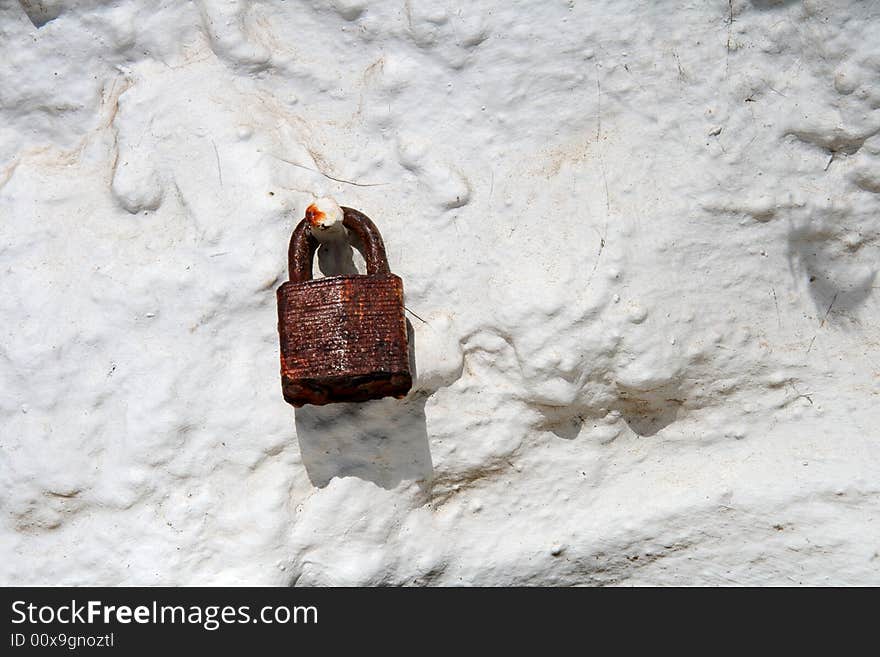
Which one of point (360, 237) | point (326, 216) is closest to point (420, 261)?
point (360, 237)

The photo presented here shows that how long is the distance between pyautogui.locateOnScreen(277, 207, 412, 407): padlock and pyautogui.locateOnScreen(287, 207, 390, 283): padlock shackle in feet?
0.09

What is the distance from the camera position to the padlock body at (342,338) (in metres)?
1.95

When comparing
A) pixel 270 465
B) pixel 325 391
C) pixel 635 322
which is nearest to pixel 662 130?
pixel 635 322

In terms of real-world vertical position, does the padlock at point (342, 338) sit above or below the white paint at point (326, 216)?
below

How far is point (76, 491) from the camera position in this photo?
7.12ft

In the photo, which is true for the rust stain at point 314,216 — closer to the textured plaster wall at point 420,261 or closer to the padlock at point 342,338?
the padlock at point 342,338

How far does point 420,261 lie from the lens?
218 centimetres

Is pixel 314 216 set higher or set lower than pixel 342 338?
higher

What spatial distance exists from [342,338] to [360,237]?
27cm

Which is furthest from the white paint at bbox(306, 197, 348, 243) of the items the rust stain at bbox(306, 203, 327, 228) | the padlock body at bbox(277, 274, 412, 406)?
the padlock body at bbox(277, 274, 412, 406)

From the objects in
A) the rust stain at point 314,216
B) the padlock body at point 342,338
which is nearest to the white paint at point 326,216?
the rust stain at point 314,216

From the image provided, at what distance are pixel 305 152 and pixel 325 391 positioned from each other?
62cm

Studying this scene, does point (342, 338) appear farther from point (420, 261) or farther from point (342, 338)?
point (420, 261)

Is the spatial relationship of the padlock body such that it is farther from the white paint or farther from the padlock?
the white paint
